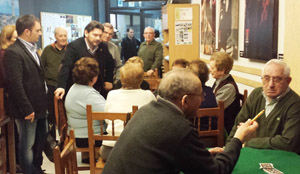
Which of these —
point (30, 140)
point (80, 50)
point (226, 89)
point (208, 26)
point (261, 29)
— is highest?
point (208, 26)

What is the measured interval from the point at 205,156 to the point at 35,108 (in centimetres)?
207

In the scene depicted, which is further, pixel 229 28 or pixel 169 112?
pixel 229 28

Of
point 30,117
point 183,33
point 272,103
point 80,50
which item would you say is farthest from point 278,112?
point 183,33

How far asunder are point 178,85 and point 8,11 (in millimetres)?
5353

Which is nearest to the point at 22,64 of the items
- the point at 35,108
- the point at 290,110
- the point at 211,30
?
the point at 35,108

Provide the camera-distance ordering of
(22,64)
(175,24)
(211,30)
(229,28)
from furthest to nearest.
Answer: (175,24) < (211,30) < (229,28) < (22,64)

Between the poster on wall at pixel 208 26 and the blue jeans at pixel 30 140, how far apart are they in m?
2.64

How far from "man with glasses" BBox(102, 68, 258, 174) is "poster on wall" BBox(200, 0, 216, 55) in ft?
11.2

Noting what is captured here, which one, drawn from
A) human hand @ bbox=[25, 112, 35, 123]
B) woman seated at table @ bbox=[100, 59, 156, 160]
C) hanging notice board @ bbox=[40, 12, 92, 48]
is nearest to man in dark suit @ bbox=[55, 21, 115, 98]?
human hand @ bbox=[25, 112, 35, 123]

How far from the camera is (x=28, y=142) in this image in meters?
3.12

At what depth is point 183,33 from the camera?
223 inches

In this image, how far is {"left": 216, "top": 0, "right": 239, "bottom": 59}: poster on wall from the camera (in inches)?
151

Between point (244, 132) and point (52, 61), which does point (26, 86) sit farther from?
point (244, 132)

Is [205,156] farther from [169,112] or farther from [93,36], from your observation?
[93,36]
